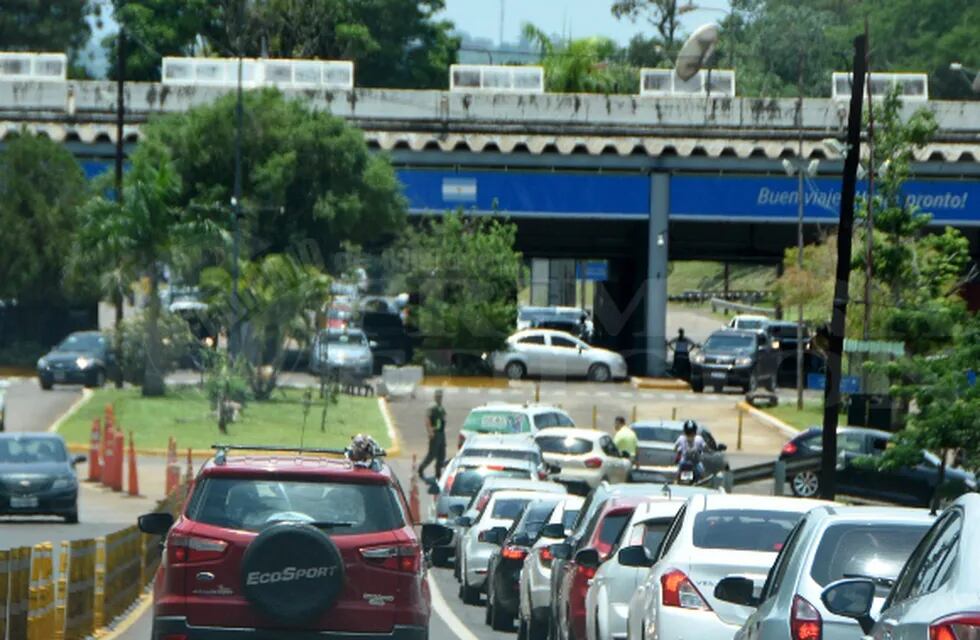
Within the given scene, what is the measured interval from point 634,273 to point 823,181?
9.20 m

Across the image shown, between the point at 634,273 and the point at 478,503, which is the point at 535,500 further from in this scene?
the point at 634,273

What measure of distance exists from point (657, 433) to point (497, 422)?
11.6 feet

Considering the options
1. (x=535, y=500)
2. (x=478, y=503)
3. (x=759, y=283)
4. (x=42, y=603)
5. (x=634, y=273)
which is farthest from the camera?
(x=759, y=283)

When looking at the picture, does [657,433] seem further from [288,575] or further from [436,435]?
[288,575]

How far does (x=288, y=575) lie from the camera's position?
11688 millimetres

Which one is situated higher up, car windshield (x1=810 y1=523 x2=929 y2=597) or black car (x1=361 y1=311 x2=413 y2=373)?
car windshield (x1=810 y1=523 x2=929 y2=597)

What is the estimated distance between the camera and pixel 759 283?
4333 inches

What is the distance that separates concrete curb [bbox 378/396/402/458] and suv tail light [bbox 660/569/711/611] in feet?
106

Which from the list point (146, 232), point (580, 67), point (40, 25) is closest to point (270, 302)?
point (146, 232)

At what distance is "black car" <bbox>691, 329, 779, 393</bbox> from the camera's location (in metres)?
57.4

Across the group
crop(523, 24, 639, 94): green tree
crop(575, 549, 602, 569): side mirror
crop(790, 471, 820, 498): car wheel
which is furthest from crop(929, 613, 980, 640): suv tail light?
crop(523, 24, 639, 94): green tree

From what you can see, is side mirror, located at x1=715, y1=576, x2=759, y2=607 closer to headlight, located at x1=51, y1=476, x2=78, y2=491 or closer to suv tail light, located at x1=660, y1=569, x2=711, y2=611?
suv tail light, located at x1=660, y1=569, x2=711, y2=611

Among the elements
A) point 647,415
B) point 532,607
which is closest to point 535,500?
point 532,607

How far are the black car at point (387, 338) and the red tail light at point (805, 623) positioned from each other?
160 ft
